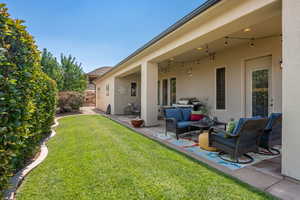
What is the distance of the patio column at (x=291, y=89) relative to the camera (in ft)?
7.36

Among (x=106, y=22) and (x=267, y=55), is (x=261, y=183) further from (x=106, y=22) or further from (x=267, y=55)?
(x=106, y=22)

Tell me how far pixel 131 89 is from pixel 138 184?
9606mm

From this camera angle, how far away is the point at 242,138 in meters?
3.07

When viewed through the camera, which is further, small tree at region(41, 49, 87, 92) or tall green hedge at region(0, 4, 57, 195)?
small tree at region(41, 49, 87, 92)

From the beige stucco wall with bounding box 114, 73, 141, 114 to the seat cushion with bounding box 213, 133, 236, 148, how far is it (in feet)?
27.4

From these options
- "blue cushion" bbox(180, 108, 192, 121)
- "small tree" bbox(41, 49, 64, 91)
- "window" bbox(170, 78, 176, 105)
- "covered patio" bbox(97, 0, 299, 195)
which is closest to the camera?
"covered patio" bbox(97, 0, 299, 195)

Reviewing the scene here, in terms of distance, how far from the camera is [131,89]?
1159 cm

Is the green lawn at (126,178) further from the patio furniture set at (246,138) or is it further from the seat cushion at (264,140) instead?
the seat cushion at (264,140)

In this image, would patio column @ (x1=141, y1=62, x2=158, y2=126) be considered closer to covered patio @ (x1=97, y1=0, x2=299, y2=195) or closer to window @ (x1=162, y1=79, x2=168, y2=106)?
covered patio @ (x1=97, y1=0, x2=299, y2=195)

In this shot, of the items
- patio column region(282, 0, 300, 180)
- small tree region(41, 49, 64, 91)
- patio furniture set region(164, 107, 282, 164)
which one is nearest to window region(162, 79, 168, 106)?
patio furniture set region(164, 107, 282, 164)

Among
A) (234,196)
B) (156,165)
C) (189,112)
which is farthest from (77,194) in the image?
(189,112)

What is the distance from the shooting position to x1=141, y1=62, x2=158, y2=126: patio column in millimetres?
6766

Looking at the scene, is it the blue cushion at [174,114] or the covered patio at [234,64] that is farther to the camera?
the blue cushion at [174,114]

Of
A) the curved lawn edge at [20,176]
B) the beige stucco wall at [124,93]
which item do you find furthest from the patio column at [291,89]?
the beige stucco wall at [124,93]
